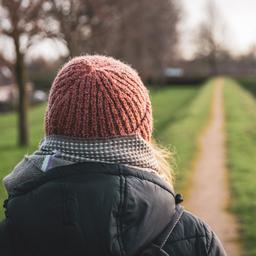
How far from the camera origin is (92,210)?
5.13 feet

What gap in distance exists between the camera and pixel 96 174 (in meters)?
1.61

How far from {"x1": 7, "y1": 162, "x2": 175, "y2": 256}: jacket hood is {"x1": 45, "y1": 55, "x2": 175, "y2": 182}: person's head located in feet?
0.41

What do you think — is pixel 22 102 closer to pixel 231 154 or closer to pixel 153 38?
pixel 231 154

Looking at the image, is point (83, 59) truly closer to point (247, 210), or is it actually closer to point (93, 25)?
point (247, 210)

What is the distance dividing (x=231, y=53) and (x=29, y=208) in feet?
304

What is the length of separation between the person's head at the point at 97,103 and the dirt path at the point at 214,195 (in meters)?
3.85

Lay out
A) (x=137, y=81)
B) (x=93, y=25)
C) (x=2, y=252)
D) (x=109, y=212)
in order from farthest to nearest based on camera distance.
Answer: (x=93, y=25), (x=137, y=81), (x=2, y=252), (x=109, y=212)

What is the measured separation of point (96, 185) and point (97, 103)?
25cm

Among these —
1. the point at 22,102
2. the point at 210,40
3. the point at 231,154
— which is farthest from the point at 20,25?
the point at 210,40

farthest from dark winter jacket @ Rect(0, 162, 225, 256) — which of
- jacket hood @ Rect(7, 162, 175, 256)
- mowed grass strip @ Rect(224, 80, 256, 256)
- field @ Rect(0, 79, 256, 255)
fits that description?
mowed grass strip @ Rect(224, 80, 256, 256)

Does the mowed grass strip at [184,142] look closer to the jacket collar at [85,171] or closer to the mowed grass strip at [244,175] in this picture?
the mowed grass strip at [244,175]

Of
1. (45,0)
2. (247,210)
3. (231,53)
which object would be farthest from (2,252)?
(231,53)

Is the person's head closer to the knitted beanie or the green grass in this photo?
the knitted beanie

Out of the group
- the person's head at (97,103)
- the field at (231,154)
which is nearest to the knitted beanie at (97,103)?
the person's head at (97,103)
